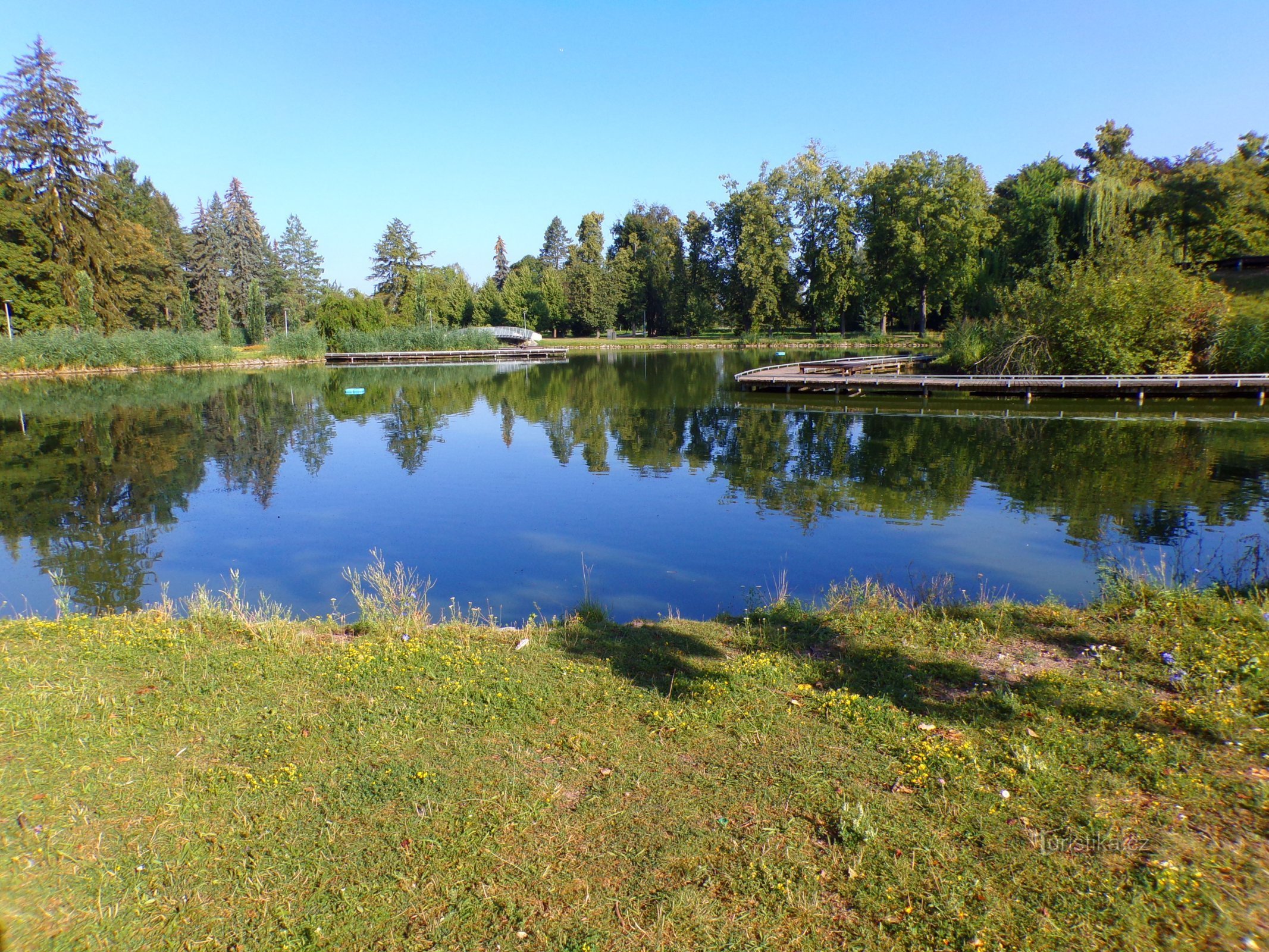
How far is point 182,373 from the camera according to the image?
156 ft

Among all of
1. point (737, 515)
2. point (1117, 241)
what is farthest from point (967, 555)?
point (1117, 241)

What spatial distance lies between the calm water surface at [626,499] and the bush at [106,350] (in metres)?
18.8

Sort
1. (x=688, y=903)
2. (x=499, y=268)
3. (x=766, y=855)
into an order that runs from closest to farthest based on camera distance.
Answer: (x=688, y=903) → (x=766, y=855) → (x=499, y=268)

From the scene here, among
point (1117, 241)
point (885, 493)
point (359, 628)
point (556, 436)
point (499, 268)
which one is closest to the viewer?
point (359, 628)

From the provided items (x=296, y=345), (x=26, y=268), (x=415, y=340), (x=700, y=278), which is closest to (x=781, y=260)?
(x=700, y=278)

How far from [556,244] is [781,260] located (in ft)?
163

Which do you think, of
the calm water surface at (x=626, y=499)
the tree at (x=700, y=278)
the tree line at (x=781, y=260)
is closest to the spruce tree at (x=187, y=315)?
the tree line at (x=781, y=260)

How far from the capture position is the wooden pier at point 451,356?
5641cm

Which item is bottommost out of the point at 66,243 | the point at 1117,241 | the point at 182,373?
the point at 182,373

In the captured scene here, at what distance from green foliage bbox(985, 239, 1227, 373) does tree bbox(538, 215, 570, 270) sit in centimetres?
8578

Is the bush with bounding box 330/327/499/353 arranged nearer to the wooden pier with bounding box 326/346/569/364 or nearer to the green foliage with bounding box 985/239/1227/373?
the wooden pier with bounding box 326/346/569/364

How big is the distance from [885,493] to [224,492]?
13.4 metres

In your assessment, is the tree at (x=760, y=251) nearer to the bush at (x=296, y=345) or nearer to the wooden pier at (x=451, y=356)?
the wooden pier at (x=451, y=356)

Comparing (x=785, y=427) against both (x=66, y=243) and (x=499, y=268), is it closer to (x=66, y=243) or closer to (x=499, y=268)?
(x=66, y=243)
